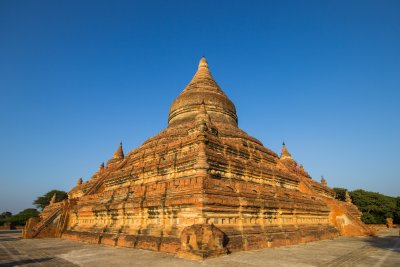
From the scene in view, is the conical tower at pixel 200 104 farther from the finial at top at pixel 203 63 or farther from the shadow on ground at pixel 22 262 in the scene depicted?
the shadow on ground at pixel 22 262

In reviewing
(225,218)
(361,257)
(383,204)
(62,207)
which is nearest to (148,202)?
(225,218)

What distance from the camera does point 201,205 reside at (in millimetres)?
11992

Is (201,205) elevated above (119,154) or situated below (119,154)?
below

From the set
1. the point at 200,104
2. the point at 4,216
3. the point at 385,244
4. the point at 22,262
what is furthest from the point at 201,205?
the point at 4,216

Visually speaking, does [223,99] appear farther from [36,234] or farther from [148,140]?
[36,234]

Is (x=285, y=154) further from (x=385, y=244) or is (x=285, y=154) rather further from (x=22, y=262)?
(x=22, y=262)

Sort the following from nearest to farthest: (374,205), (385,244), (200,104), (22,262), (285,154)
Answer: (22,262), (385,244), (200,104), (285,154), (374,205)

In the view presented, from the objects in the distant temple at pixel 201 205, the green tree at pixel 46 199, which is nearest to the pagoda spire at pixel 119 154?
the distant temple at pixel 201 205

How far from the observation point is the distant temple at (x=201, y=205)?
12359mm

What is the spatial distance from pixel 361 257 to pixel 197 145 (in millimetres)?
9809

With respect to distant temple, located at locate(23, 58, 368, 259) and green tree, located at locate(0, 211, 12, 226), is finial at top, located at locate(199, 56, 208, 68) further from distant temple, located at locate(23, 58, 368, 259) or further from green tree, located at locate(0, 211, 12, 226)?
green tree, located at locate(0, 211, 12, 226)

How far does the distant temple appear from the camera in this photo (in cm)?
1236

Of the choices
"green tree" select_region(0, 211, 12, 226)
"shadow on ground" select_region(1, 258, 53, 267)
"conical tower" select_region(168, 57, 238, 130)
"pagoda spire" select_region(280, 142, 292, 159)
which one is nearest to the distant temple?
"conical tower" select_region(168, 57, 238, 130)

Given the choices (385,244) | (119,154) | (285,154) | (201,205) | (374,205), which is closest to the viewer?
(201,205)
